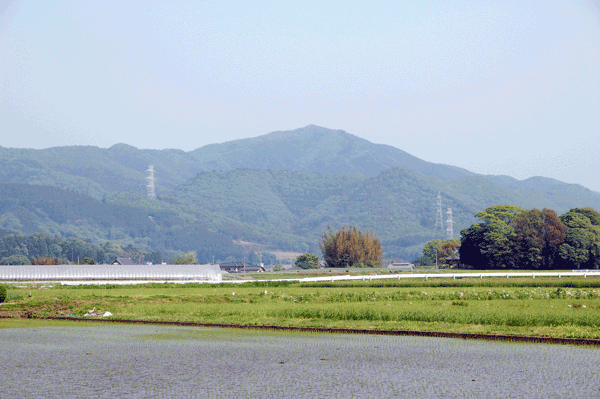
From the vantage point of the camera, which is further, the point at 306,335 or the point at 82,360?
the point at 306,335

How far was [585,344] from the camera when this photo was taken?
20.8 m

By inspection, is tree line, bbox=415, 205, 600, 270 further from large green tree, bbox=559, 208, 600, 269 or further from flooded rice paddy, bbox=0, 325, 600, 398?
flooded rice paddy, bbox=0, 325, 600, 398

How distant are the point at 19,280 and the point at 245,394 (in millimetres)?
72043

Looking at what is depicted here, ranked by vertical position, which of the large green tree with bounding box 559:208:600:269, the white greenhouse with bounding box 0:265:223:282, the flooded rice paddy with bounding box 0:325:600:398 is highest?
the large green tree with bounding box 559:208:600:269

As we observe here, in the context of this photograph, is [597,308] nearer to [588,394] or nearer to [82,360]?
[588,394]

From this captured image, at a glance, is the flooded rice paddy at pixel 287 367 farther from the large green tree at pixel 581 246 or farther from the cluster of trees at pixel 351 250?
the cluster of trees at pixel 351 250

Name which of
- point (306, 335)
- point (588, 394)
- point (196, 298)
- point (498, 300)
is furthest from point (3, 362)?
point (498, 300)

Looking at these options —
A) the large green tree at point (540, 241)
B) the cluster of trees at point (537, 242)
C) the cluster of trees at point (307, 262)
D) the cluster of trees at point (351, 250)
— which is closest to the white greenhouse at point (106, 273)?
the cluster of trees at point (537, 242)

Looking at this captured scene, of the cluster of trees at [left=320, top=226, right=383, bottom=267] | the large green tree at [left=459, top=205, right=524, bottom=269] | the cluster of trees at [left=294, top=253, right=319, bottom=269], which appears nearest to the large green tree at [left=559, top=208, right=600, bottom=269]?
the large green tree at [left=459, top=205, right=524, bottom=269]

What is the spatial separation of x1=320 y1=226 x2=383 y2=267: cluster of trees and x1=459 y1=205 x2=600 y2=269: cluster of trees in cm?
3020

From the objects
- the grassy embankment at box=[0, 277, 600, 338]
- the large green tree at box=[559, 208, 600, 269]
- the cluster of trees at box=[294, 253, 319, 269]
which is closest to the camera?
the grassy embankment at box=[0, 277, 600, 338]

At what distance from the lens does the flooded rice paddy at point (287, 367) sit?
13.7 metres

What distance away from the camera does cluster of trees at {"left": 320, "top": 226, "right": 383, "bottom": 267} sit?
481 ft

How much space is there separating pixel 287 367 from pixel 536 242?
341 feet
